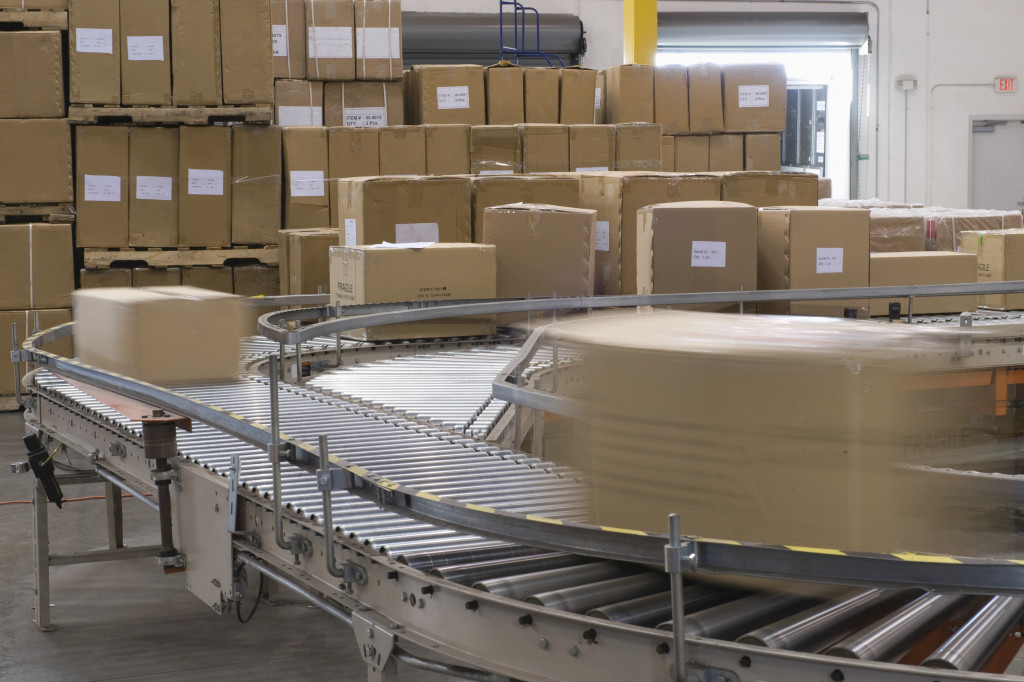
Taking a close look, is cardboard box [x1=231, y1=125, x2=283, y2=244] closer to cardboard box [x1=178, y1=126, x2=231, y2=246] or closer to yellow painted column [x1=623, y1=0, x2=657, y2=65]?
Answer: cardboard box [x1=178, y1=126, x2=231, y2=246]

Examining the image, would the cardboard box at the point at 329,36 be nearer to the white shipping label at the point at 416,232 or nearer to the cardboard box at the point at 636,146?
the cardboard box at the point at 636,146

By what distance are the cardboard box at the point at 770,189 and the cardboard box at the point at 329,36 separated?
11.6 feet

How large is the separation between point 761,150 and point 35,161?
532cm

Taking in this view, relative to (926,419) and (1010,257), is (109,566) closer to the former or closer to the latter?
(926,419)

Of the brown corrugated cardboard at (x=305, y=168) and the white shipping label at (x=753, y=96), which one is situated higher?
the white shipping label at (x=753, y=96)

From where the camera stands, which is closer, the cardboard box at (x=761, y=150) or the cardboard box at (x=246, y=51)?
the cardboard box at (x=246, y=51)

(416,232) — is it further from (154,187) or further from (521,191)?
(154,187)

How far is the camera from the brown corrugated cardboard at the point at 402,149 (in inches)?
266

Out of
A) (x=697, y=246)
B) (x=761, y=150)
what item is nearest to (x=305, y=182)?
(x=697, y=246)

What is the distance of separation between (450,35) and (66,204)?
4.71 metres

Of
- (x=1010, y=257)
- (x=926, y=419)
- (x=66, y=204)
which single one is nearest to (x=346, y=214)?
(x=66, y=204)

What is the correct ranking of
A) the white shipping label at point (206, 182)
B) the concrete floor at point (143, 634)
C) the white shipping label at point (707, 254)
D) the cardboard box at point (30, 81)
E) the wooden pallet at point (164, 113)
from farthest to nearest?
1. the white shipping label at point (206, 182)
2. the cardboard box at point (30, 81)
3. the wooden pallet at point (164, 113)
4. the white shipping label at point (707, 254)
5. the concrete floor at point (143, 634)

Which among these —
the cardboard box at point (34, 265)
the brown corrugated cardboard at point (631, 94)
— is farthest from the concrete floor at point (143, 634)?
A: the brown corrugated cardboard at point (631, 94)

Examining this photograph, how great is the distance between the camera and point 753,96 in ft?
27.1
